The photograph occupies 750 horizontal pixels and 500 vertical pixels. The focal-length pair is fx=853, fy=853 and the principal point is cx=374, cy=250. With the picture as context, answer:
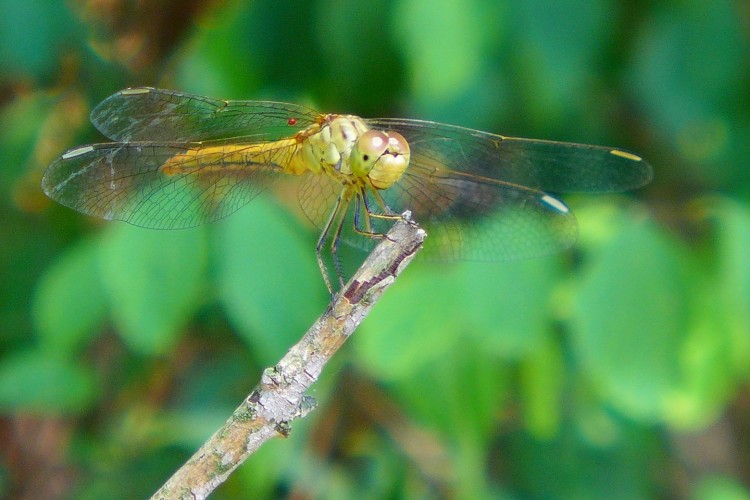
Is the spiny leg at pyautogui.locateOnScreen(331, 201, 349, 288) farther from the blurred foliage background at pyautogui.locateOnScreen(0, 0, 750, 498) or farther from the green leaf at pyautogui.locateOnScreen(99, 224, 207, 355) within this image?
the green leaf at pyautogui.locateOnScreen(99, 224, 207, 355)

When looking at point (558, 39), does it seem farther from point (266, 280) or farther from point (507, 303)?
point (266, 280)

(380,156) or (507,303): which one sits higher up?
(380,156)

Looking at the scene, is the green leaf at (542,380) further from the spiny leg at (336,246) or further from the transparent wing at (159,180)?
the transparent wing at (159,180)

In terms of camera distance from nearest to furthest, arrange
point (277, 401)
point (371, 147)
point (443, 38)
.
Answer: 1. point (277, 401)
2. point (371, 147)
3. point (443, 38)

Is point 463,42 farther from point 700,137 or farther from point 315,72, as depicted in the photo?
point 700,137

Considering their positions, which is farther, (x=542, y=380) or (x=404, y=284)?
(x=542, y=380)

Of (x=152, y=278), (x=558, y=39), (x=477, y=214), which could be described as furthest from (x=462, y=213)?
(x=152, y=278)

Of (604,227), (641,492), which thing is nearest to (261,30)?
(604,227)
